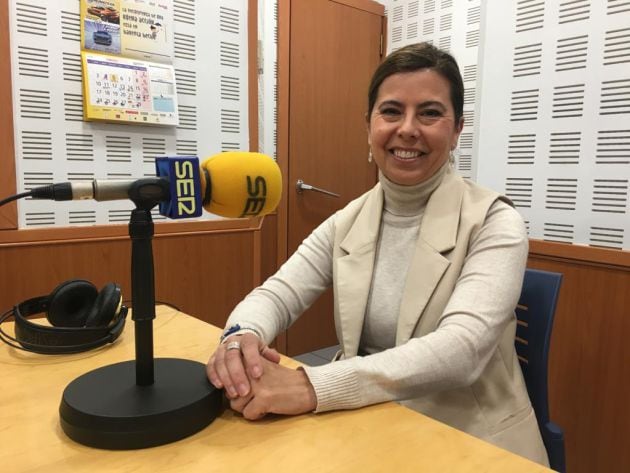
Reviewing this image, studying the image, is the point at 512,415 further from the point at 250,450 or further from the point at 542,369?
the point at 250,450

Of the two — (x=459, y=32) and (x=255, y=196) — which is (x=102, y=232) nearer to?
(x=255, y=196)

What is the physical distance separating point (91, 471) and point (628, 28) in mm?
2133

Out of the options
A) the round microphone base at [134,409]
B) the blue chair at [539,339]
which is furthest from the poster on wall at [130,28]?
the blue chair at [539,339]

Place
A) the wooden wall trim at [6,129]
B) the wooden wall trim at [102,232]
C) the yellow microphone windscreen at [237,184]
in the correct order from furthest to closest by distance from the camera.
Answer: the wooden wall trim at [102,232] → the wooden wall trim at [6,129] → the yellow microphone windscreen at [237,184]

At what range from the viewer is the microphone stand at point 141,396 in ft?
2.34

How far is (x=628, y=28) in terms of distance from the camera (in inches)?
72.1

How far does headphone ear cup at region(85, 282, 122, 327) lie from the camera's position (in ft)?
3.87

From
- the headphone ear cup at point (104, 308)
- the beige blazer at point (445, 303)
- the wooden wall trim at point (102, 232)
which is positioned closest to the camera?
the beige blazer at point (445, 303)

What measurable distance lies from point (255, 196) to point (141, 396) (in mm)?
362

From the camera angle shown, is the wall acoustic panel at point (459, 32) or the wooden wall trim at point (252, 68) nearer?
the wooden wall trim at point (252, 68)

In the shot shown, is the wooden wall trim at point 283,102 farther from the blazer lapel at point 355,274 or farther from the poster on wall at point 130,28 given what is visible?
the blazer lapel at point 355,274

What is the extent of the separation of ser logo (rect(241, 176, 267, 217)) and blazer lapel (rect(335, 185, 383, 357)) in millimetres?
468

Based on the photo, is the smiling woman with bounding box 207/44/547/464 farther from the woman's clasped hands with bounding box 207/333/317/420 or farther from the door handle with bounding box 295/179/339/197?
the door handle with bounding box 295/179/339/197

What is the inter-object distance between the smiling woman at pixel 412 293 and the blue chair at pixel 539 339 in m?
0.13
